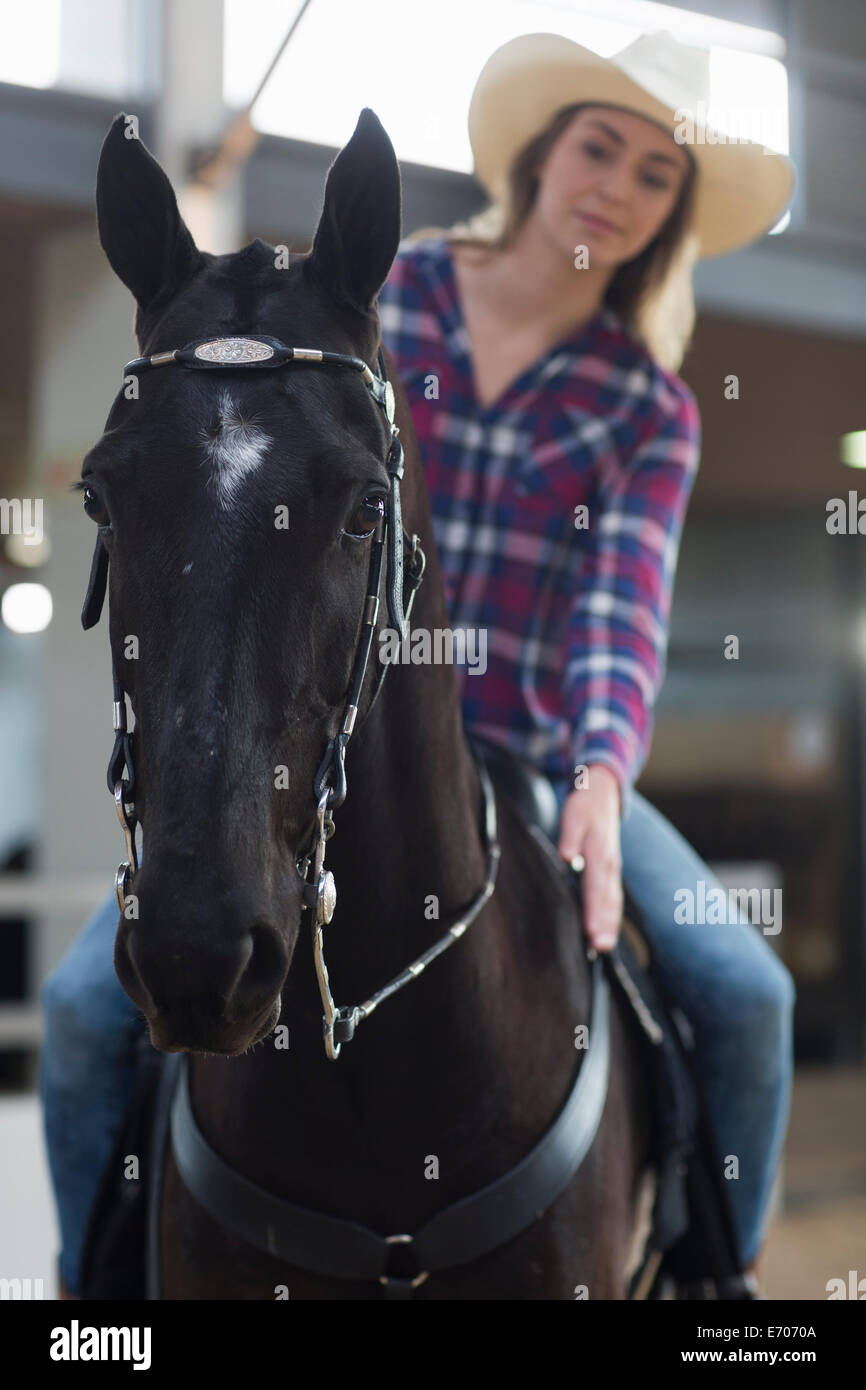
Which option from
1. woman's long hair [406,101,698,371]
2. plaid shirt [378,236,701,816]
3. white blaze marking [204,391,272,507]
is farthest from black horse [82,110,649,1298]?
woman's long hair [406,101,698,371]

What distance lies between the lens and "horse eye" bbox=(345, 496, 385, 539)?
1.11 meters

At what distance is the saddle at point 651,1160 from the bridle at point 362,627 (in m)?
0.53

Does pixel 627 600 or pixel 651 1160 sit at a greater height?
pixel 627 600

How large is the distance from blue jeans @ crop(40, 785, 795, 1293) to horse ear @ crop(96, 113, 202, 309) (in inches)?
43.0

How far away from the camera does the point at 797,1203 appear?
579cm

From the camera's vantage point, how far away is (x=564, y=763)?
212cm

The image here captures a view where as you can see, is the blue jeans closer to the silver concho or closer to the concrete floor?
the silver concho

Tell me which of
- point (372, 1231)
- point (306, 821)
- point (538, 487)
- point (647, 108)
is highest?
point (647, 108)

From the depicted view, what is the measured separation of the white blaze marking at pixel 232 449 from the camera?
103 centimetres

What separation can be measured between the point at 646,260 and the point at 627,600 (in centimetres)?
71

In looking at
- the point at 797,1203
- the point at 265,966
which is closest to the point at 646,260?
the point at 265,966

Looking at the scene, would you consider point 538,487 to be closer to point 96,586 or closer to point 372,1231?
point 96,586

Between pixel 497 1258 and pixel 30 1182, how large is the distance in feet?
11.4

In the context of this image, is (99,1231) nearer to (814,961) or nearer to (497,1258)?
(497,1258)
